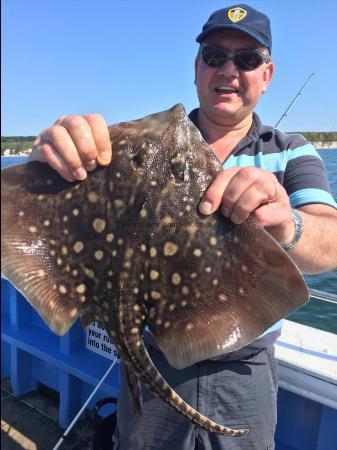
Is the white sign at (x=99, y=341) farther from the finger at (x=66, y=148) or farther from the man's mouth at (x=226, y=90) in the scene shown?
the finger at (x=66, y=148)

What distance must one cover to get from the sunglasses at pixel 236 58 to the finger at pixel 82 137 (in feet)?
4.34

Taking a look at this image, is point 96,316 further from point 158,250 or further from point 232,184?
point 232,184

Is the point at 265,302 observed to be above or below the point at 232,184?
below

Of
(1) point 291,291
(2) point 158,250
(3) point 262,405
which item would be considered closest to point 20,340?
(3) point 262,405

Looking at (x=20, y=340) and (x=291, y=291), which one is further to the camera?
(x=20, y=340)

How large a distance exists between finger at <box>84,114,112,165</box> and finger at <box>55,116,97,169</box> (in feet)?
0.06

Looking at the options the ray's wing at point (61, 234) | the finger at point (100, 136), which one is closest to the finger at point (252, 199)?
the ray's wing at point (61, 234)

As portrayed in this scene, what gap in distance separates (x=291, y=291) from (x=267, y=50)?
1807mm

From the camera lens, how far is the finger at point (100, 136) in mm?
1638

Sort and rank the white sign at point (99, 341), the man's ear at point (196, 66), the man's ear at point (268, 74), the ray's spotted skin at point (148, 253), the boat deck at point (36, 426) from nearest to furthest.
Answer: the ray's spotted skin at point (148, 253)
the man's ear at point (268, 74)
the man's ear at point (196, 66)
the boat deck at point (36, 426)
the white sign at point (99, 341)

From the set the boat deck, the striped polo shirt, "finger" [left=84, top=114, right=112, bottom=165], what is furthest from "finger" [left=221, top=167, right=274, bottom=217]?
the boat deck

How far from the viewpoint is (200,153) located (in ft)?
5.70

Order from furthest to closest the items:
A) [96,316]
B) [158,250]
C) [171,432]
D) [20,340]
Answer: [20,340], [171,432], [96,316], [158,250]

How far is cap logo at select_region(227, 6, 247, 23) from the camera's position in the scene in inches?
101
